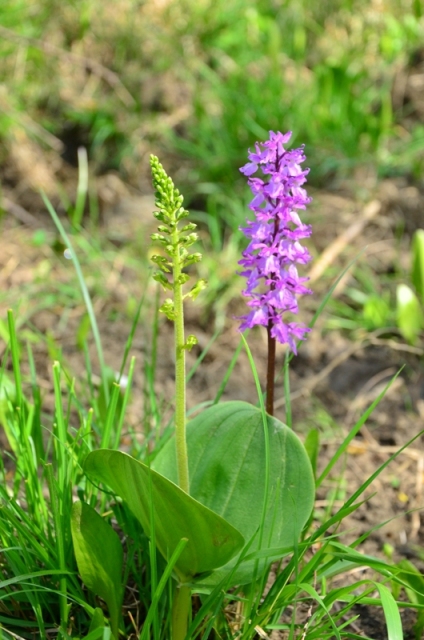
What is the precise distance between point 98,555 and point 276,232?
0.79 m

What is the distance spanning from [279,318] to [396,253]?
7.05ft

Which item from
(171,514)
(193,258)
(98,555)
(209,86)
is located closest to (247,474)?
(171,514)

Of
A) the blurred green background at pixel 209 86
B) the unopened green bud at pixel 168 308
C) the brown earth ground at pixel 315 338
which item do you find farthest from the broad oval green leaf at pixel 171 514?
the blurred green background at pixel 209 86

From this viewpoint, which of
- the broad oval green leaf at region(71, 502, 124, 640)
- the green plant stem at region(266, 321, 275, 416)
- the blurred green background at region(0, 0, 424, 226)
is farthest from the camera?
the blurred green background at region(0, 0, 424, 226)

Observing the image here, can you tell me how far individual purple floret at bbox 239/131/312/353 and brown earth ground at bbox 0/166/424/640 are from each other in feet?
2.63

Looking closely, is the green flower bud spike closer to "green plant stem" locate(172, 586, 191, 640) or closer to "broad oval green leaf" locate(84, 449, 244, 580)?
"broad oval green leaf" locate(84, 449, 244, 580)

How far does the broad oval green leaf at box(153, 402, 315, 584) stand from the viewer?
164 cm

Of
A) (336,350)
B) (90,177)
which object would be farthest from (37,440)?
(90,177)

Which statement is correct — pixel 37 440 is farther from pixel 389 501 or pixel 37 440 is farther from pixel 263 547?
pixel 389 501

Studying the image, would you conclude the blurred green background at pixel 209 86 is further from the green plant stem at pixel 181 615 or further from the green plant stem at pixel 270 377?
the green plant stem at pixel 181 615

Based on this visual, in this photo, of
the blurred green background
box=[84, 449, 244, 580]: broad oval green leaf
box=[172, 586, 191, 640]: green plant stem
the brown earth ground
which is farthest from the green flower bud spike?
the blurred green background

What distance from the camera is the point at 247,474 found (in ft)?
5.54

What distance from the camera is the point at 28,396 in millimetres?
2889

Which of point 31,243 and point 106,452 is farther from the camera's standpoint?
point 31,243
